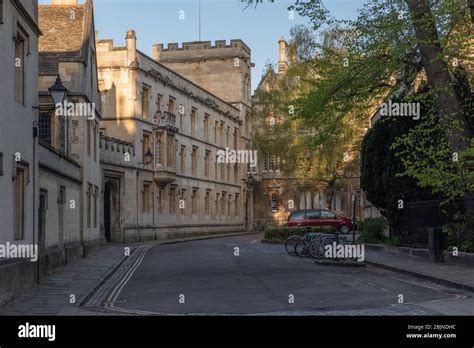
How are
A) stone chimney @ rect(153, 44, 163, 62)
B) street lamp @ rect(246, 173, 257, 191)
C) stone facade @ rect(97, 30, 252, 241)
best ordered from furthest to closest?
street lamp @ rect(246, 173, 257, 191) → stone chimney @ rect(153, 44, 163, 62) → stone facade @ rect(97, 30, 252, 241)

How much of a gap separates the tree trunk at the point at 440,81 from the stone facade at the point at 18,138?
35.5 ft

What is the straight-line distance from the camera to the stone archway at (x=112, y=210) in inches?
1633

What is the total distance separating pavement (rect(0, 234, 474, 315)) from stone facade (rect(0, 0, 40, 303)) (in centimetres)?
77

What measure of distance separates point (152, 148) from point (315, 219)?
1169 cm

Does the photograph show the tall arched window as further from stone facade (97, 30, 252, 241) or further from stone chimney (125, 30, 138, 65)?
stone chimney (125, 30, 138, 65)

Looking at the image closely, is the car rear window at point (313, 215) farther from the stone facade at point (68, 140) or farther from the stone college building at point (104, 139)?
the stone facade at point (68, 140)

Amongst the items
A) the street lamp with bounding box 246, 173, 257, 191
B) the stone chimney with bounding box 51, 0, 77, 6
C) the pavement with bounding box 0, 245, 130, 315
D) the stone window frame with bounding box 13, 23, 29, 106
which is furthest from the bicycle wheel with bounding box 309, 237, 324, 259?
the street lamp with bounding box 246, 173, 257, 191

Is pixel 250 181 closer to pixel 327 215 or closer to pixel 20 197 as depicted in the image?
pixel 327 215

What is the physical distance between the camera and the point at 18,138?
49.5 ft

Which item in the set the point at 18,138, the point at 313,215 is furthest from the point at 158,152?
the point at 18,138

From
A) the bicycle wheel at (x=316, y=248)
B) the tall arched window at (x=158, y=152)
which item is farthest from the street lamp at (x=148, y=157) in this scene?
the bicycle wheel at (x=316, y=248)

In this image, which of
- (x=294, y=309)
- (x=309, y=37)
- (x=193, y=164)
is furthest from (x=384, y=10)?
(x=193, y=164)

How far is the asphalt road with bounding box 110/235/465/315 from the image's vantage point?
488 inches
